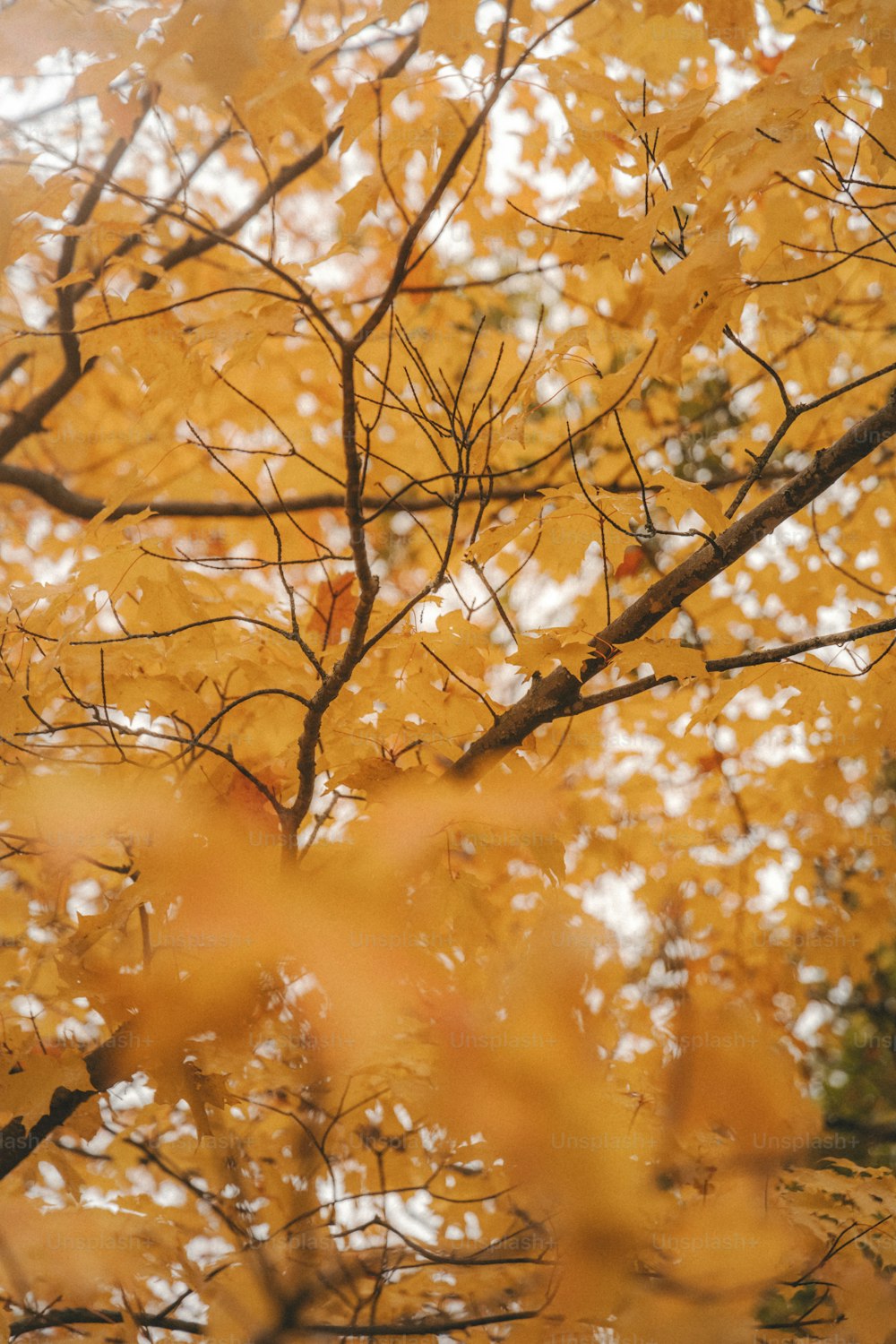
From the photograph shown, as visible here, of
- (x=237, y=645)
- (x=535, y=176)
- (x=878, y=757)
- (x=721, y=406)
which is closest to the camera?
(x=237, y=645)

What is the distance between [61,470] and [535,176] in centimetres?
236

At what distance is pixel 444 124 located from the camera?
1.52 metres

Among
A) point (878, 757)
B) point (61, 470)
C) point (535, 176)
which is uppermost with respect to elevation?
point (535, 176)

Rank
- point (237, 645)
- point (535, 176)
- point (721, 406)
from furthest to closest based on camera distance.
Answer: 1. point (721, 406)
2. point (535, 176)
3. point (237, 645)

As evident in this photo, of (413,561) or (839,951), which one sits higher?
(413,561)

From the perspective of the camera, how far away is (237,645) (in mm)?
1803

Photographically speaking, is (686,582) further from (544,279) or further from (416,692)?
(544,279)

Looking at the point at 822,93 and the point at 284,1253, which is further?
the point at 284,1253

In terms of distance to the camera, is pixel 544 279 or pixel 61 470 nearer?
pixel 544 279

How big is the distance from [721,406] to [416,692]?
2681 millimetres

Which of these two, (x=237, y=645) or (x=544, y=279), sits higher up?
(x=544, y=279)

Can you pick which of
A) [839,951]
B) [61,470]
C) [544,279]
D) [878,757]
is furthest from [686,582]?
[61,470]

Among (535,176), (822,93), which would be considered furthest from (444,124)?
(535,176)

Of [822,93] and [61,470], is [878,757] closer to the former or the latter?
[822,93]
